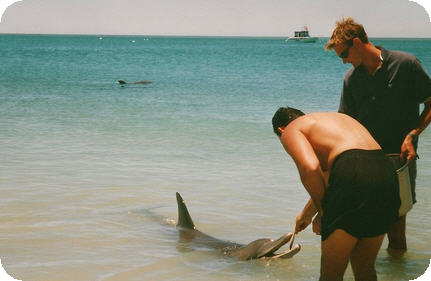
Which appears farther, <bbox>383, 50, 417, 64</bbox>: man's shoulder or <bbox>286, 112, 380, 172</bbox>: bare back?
<bbox>383, 50, 417, 64</bbox>: man's shoulder

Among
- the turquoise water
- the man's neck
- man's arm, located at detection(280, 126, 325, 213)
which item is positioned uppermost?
the man's neck

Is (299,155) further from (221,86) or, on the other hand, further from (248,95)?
(221,86)

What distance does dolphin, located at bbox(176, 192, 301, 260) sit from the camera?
177 inches

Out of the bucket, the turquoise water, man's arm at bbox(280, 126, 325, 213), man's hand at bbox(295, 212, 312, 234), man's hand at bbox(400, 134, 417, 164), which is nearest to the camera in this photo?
man's arm at bbox(280, 126, 325, 213)

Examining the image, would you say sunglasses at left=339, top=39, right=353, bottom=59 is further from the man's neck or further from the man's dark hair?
the man's dark hair

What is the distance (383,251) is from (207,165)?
499 cm

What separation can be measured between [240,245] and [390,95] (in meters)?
2.03

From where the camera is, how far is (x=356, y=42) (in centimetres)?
434

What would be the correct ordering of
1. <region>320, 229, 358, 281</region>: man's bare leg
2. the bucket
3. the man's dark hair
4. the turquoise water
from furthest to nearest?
the turquoise water → the bucket → the man's dark hair → <region>320, 229, 358, 281</region>: man's bare leg

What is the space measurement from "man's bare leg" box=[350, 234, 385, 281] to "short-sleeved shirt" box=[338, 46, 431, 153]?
1.34 meters

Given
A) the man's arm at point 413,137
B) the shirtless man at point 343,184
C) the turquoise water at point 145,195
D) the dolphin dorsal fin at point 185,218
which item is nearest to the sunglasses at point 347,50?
the man's arm at point 413,137

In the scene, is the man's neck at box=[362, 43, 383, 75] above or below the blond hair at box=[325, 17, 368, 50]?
below

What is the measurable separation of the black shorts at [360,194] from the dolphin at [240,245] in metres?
0.86

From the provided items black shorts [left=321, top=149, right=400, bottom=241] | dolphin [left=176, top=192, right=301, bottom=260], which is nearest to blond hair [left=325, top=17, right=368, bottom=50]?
black shorts [left=321, top=149, right=400, bottom=241]
